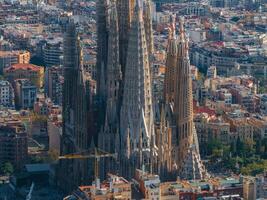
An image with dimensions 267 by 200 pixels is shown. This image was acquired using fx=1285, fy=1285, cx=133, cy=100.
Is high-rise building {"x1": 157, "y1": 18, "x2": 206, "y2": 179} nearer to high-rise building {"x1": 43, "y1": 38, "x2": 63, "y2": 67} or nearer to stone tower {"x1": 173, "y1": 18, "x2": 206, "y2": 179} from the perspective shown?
stone tower {"x1": 173, "y1": 18, "x2": 206, "y2": 179}

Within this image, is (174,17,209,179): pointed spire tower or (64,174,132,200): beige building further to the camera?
(174,17,209,179): pointed spire tower

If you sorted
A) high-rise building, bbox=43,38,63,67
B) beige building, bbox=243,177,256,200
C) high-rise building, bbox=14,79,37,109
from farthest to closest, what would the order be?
high-rise building, bbox=43,38,63,67 → high-rise building, bbox=14,79,37,109 → beige building, bbox=243,177,256,200

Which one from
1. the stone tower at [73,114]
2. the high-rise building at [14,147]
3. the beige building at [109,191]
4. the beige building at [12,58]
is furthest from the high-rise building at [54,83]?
the beige building at [109,191]

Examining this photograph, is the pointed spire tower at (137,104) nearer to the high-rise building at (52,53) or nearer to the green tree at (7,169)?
the green tree at (7,169)

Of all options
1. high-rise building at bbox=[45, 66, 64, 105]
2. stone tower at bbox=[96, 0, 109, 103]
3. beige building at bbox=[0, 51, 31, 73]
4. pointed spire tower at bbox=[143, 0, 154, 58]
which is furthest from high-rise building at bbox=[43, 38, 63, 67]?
pointed spire tower at bbox=[143, 0, 154, 58]

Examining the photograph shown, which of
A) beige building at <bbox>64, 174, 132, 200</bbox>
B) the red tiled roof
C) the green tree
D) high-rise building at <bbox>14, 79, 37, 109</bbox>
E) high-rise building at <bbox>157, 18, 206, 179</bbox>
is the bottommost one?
the green tree
